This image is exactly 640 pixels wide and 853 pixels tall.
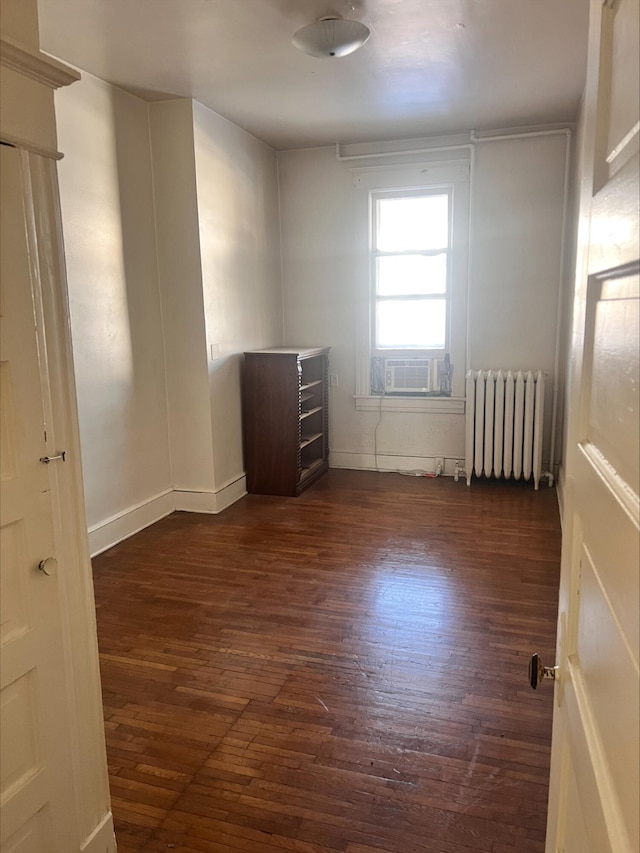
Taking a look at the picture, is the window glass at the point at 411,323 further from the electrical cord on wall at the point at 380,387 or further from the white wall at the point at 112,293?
the white wall at the point at 112,293

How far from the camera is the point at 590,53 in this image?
949 mm

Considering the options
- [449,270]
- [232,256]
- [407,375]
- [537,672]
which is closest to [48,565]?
[537,672]

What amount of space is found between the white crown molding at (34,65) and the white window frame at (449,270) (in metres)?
4.14

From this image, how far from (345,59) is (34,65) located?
2551mm

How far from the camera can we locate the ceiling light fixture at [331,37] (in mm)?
2836

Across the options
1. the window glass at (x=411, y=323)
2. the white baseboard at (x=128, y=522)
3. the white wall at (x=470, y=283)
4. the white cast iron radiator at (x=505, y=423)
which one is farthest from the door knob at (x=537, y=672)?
the window glass at (x=411, y=323)

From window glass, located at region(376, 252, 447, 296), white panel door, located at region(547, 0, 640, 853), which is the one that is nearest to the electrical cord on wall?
window glass, located at region(376, 252, 447, 296)

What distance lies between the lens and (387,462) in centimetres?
555

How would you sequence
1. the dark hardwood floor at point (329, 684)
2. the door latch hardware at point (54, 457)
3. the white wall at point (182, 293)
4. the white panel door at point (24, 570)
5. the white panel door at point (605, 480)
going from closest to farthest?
1. the white panel door at point (605, 480)
2. the white panel door at point (24, 570)
3. the door latch hardware at point (54, 457)
4. the dark hardwood floor at point (329, 684)
5. the white wall at point (182, 293)

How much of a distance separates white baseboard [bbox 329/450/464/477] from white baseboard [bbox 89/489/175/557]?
1.74 meters

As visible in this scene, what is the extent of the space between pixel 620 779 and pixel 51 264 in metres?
1.35

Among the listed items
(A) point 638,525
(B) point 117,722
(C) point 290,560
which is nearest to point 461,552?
(C) point 290,560

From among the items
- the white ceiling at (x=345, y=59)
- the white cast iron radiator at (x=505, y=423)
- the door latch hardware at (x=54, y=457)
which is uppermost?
the white ceiling at (x=345, y=59)

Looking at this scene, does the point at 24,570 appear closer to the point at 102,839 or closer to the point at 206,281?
the point at 102,839
